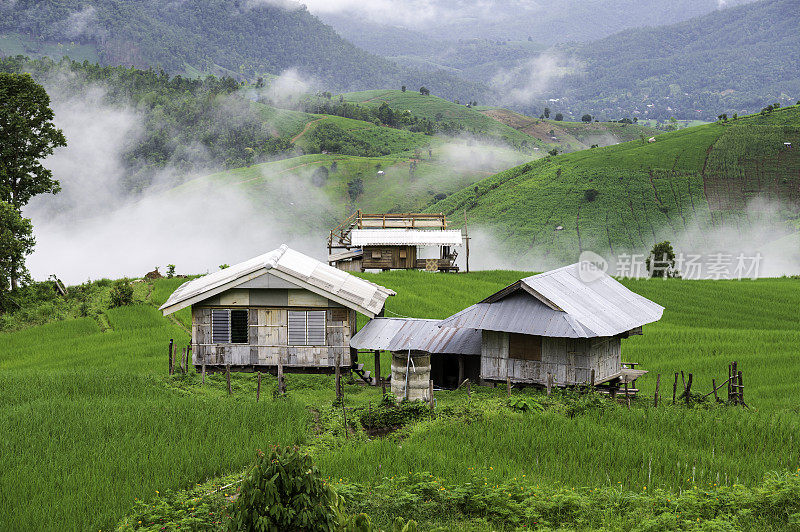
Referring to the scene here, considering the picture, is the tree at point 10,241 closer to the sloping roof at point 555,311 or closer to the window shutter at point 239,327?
the window shutter at point 239,327

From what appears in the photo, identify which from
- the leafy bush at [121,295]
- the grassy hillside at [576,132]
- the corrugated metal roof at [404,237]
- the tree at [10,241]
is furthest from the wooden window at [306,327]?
the grassy hillside at [576,132]

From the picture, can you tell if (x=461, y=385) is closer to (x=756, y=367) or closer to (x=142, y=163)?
(x=756, y=367)

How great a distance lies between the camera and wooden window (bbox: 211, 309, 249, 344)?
993 inches

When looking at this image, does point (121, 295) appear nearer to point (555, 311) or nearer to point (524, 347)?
point (524, 347)

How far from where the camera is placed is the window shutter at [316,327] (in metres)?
25.2

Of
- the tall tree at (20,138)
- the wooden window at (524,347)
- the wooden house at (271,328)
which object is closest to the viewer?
the wooden window at (524,347)

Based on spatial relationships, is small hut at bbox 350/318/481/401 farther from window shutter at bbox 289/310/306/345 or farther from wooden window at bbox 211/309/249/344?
wooden window at bbox 211/309/249/344

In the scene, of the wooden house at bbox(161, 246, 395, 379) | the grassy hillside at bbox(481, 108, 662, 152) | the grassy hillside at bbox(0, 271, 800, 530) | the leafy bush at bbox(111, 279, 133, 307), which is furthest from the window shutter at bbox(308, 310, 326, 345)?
the grassy hillside at bbox(481, 108, 662, 152)

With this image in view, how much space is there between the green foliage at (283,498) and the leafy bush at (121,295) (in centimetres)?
2968

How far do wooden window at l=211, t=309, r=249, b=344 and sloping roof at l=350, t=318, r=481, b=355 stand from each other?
3.67 metres

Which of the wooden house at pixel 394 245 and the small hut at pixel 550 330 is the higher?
the wooden house at pixel 394 245

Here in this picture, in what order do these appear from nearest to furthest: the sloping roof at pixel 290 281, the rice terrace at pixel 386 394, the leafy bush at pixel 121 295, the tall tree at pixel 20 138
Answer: the rice terrace at pixel 386 394 < the sloping roof at pixel 290 281 < the leafy bush at pixel 121 295 < the tall tree at pixel 20 138

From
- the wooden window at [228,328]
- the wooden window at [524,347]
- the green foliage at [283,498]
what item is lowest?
the green foliage at [283,498]

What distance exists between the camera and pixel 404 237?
177 ft
